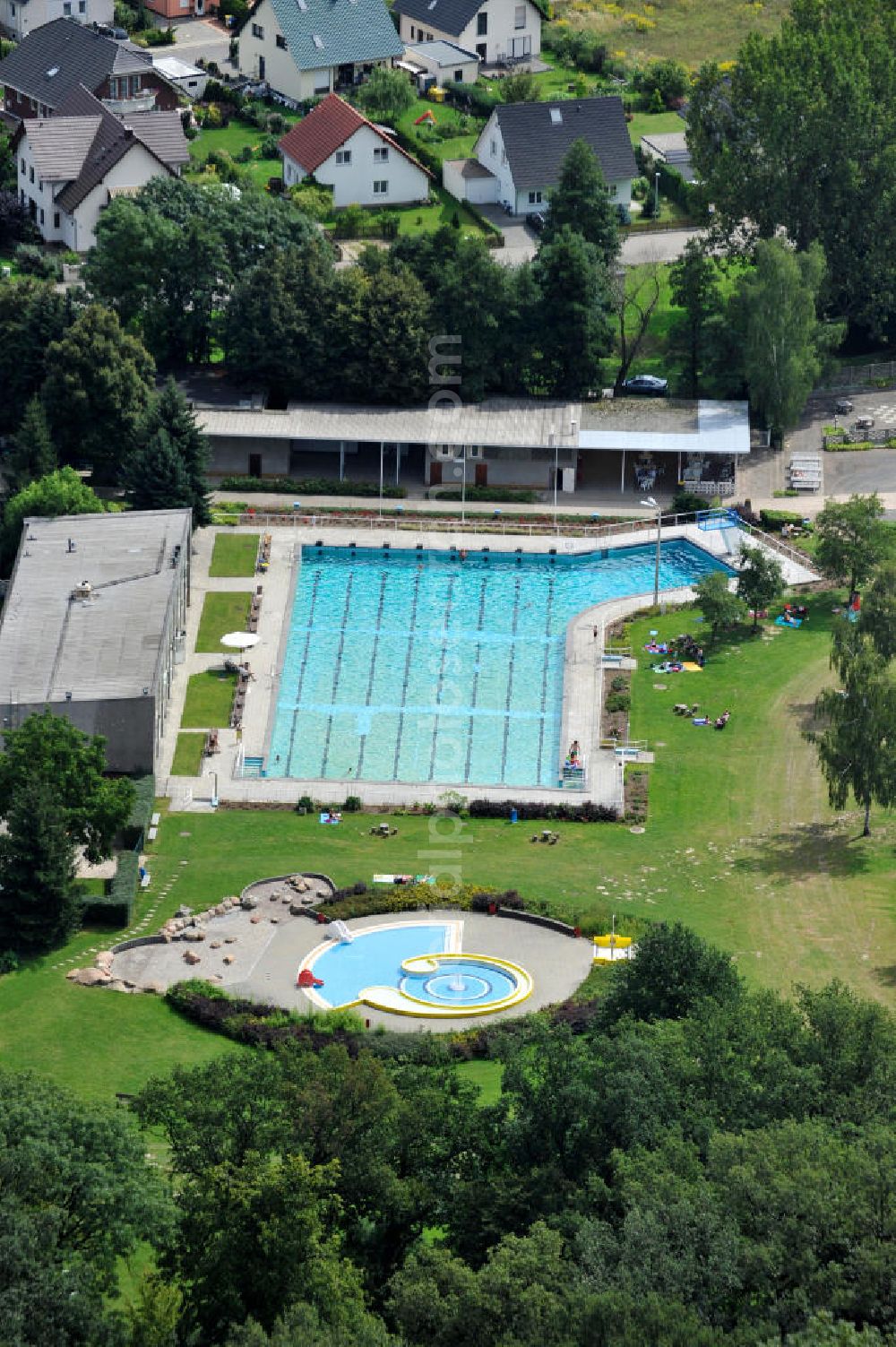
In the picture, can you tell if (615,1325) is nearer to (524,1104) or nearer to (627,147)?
(524,1104)

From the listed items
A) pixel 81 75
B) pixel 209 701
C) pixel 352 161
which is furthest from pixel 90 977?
pixel 81 75

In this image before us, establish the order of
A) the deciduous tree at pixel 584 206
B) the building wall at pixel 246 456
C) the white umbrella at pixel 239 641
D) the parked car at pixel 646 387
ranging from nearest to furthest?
the white umbrella at pixel 239 641, the building wall at pixel 246 456, the deciduous tree at pixel 584 206, the parked car at pixel 646 387

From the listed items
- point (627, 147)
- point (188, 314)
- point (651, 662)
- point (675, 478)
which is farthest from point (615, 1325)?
point (627, 147)

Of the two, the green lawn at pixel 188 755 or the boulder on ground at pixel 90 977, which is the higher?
the green lawn at pixel 188 755

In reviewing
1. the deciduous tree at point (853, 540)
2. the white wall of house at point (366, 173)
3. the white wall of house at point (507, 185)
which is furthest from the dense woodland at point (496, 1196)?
the white wall of house at point (366, 173)

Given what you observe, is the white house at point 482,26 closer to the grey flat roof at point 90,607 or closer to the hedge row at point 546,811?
the grey flat roof at point 90,607

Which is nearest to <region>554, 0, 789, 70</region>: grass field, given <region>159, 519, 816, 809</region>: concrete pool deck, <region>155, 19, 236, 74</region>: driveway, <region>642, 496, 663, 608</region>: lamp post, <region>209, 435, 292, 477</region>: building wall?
<region>155, 19, 236, 74</region>: driveway

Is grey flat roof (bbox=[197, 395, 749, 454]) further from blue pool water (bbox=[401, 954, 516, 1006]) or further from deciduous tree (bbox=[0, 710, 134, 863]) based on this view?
blue pool water (bbox=[401, 954, 516, 1006])
